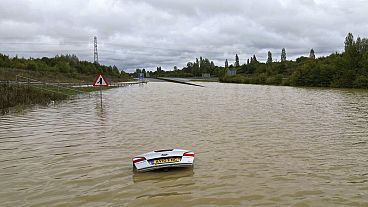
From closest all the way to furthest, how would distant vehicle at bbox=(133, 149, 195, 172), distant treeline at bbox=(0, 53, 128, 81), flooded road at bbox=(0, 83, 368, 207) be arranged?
flooded road at bbox=(0, 83, 368, 207) < distant vehicle at bbox=(133, 149, 195, 172) < distant treeline at bbox=(0, 53, 128, 81)

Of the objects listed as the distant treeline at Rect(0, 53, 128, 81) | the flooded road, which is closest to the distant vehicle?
the flooded road

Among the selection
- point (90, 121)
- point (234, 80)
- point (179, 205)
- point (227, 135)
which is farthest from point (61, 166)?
point (234, 80)

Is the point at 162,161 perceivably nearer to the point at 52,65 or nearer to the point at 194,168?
the point at 194,168

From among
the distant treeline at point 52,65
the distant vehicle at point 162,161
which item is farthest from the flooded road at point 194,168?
the distant treeline at point 52,65

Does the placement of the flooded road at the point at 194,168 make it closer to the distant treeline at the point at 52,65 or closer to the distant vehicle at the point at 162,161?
the distant vehicle at the point at 162,161

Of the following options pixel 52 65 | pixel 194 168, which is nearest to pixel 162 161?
pixel 194 168

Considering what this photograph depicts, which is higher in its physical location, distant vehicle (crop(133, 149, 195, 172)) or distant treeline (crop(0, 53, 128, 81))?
distant treeline (crop(0, 53, 128, 81))

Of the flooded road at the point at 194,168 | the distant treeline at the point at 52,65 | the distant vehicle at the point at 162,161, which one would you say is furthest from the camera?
the distant treeline at the point at 52,65

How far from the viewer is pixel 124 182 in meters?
7.73

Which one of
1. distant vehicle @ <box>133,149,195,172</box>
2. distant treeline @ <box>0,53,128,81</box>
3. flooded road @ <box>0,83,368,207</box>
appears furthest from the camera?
distant treeline @ <box>0,53,128,81</box>

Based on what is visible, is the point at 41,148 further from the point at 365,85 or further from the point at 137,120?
the point at 365,85

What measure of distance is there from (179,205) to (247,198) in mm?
1439

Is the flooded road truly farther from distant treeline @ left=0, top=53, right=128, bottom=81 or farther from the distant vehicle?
distant treeline @ left=0, top=53, right=128, bottom=81

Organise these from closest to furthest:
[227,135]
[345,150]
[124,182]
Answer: [124,182], [345,150], [227,135]
